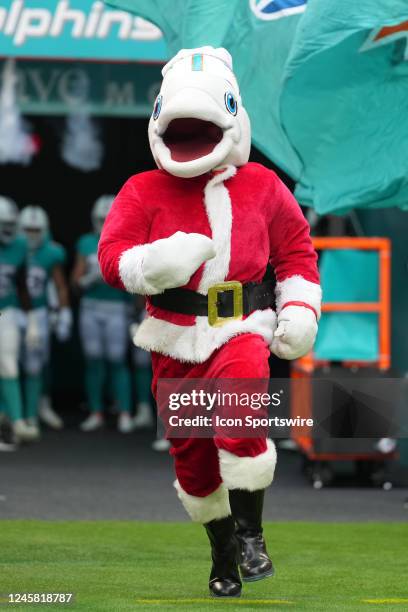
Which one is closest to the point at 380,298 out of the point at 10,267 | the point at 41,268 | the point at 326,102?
the point at 326,102

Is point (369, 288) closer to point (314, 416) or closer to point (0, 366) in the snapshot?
point (314, 416)

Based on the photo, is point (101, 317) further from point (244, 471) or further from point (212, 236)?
point (244, 471)

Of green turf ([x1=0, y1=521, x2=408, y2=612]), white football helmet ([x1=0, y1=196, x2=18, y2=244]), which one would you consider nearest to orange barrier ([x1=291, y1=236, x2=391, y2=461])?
green turf ([x1=0, y1=521, x2=408, y2=612])

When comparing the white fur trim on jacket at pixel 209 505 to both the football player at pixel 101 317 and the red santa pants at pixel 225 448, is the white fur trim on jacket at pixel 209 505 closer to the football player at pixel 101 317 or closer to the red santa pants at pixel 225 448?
the red santa pants at pixel 225 448

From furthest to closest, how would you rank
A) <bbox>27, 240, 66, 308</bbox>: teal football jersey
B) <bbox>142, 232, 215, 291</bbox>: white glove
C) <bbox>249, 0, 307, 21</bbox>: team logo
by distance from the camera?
<bbox>27, 240, 66, 308</bbox>: teal football jersey → <bbox>249, 0, 307, 21</bbox>: team logo → <bbox>142, 232, 215, 291</bbox>: white glove

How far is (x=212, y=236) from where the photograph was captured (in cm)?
533

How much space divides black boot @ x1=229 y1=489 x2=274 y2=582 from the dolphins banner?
2.40 m

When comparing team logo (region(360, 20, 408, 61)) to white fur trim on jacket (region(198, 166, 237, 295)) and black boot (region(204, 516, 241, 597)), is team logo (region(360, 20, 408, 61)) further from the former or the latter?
black boot (region(204, 516, 241, 597))

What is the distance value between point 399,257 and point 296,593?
4.91 metres

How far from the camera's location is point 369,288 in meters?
9.93

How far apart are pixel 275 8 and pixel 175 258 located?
2.92m

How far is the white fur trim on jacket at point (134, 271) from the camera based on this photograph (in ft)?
16.9

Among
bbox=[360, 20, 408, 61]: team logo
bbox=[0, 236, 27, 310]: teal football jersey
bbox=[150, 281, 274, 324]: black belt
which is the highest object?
bbox=[360, 20, 408, 61]: team logo

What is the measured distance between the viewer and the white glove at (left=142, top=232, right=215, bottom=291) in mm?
5051
